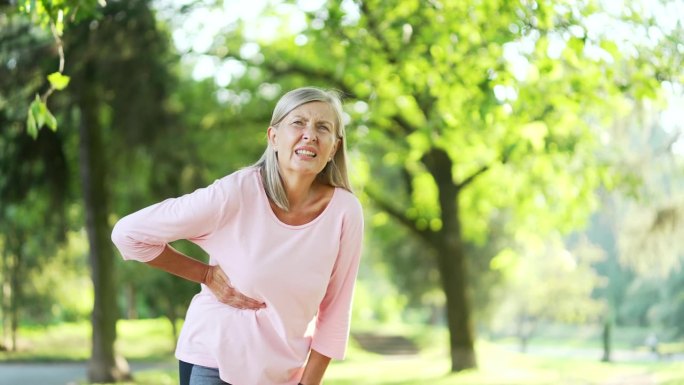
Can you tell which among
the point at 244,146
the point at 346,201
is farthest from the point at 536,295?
the point at 346,201

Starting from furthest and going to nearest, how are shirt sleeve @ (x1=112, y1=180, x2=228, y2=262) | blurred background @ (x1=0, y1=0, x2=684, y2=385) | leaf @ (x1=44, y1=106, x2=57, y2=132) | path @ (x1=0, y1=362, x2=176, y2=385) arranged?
path @ (x1=0, y1=362, x2=176, y2=385)
blurred background @ (x1=0, y1=0, x2=684, y2=385)
leaf @ (x1=44, y1=106, x2=57, y2=132)
shirt sleeve @ (x1=112, y1=180, x2=228, y2=262)

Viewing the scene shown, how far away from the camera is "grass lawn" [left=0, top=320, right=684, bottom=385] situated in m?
16.1

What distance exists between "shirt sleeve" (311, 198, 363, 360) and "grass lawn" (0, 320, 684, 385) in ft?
38.5

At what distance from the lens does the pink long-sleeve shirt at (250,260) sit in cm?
294

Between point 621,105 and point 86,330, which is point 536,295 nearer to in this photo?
point 86,330

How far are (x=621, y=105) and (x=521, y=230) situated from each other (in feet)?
19.1

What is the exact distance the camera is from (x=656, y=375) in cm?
1722

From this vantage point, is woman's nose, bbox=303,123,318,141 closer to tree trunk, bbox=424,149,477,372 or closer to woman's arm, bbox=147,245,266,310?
woman's arm, bbox=147,245,266,310

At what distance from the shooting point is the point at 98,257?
1535 cm

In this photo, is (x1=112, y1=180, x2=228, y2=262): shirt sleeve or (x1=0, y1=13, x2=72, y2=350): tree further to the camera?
(x1=0, y1=13, x2=72, y2=350): tree

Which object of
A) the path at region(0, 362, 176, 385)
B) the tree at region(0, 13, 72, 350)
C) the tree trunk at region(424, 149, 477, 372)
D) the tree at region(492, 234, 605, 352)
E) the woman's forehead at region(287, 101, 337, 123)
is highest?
the woman's forehead at region(287, 101, 337, 123)

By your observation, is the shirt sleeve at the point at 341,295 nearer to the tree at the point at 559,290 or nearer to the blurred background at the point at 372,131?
the blurred background at the point at 372,131

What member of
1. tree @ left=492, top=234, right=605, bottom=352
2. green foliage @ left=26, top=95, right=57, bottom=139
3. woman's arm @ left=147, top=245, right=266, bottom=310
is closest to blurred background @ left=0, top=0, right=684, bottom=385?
green foliage @ left=26, top=95, right=57, bottom=139

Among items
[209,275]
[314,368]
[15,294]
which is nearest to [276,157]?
[209,275]
